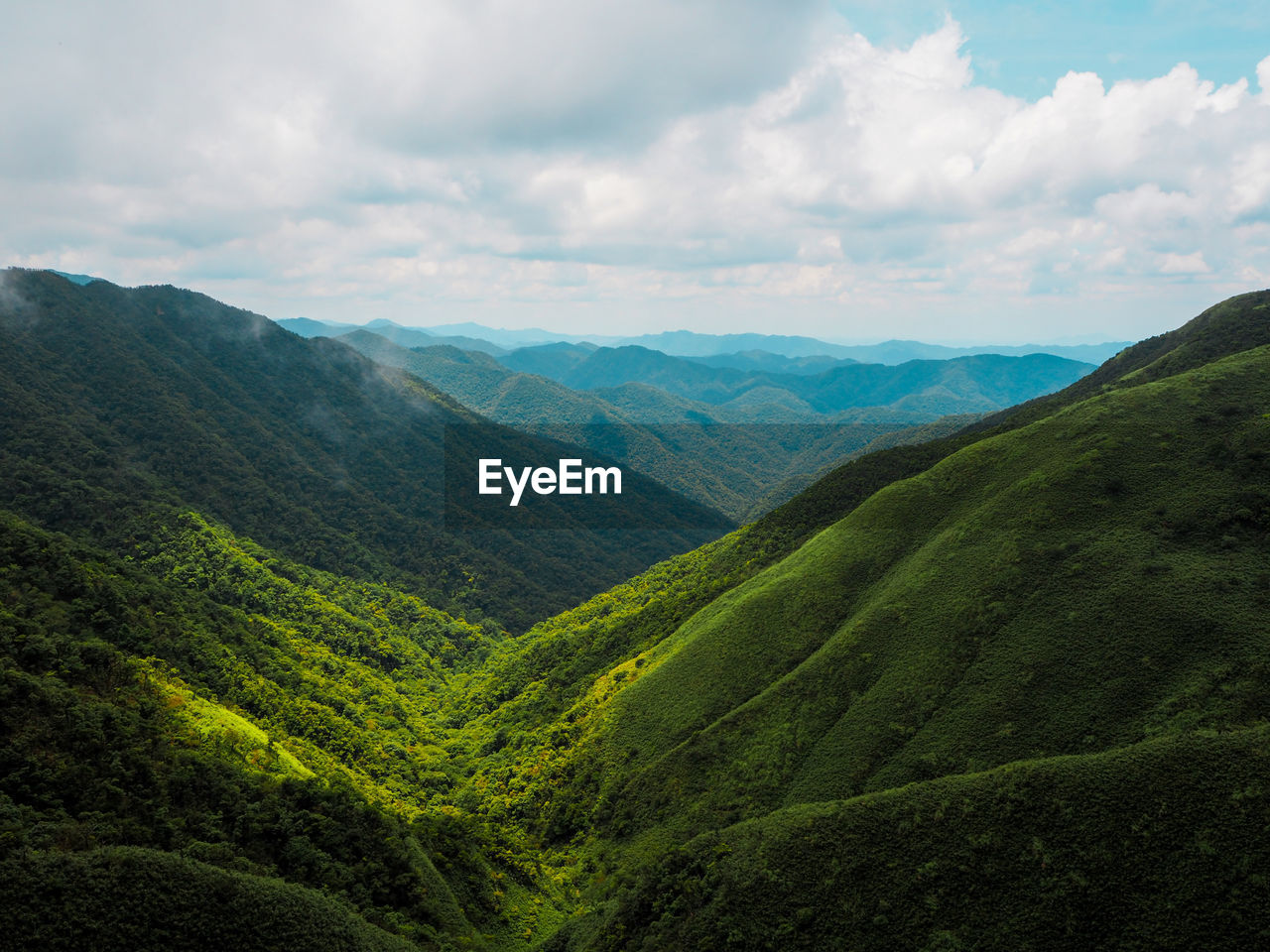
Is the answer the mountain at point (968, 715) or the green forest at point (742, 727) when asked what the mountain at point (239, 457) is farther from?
the mountain at point (968, 715)

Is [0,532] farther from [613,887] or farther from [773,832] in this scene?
[773,832]

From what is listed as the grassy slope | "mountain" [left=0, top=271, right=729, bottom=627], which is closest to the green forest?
the grassy slope

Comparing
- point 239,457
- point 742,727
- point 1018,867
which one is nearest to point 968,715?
point 1018,867

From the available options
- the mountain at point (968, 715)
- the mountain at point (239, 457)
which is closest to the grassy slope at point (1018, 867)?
the mountain at point (968, 715)

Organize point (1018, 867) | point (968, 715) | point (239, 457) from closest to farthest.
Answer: point (1018, 867) → point (968, 715) → point (239, 457)

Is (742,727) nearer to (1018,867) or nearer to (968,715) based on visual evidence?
(968,715)

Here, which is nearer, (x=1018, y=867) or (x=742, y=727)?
(x=1018, y=867)

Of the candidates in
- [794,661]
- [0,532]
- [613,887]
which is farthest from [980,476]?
[0,532]

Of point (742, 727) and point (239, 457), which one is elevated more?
point (239, 457)
